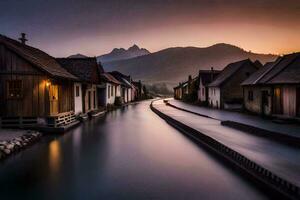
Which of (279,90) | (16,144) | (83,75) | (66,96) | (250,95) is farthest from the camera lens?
(250,95)

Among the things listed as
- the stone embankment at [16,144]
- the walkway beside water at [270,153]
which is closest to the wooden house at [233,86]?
the walkway beside water at [270,153]

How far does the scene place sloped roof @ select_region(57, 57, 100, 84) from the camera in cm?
3188

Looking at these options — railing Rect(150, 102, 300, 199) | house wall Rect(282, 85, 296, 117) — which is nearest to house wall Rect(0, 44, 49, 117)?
railing Rect(150, 102, 300, 199)

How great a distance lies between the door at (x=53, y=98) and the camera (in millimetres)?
20609

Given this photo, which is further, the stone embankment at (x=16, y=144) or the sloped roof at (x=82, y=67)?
the sloped roof at (x=82, y=67)

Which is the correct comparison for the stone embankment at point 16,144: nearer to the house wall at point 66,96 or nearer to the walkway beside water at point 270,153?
the house wall at point 66,96

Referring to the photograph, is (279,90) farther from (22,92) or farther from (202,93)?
(202,93)

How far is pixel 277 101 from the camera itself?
25609 mm

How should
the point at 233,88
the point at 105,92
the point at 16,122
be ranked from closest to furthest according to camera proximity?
the point at 16,122 → the point at 233,88 → the point at 105,92

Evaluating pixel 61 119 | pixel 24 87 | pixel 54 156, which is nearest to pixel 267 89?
pixel 61 119

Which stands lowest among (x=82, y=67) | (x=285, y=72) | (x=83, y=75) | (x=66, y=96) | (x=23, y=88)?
(x=66, y=96)

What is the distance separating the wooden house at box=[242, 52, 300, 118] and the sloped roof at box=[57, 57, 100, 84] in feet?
55.7

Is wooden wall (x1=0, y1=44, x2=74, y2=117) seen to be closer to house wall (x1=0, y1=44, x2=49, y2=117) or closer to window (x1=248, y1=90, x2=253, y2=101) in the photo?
house wall (x1=0, y1=44, x2=49, y2=117)

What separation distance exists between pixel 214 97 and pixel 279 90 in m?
20.9
